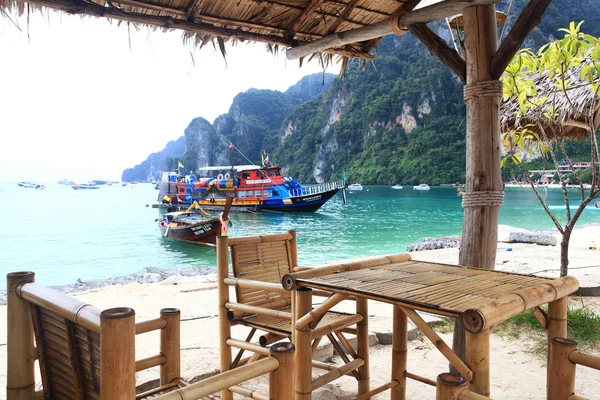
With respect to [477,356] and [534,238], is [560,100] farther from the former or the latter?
[534,238]

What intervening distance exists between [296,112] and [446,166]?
31.8 meters

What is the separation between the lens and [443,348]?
119cm

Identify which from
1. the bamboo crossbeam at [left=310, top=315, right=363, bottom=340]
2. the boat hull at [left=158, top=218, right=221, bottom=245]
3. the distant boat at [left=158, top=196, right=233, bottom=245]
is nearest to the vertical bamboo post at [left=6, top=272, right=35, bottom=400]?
the bamboo crossbeam at [left=310, top=315, right=363, bottom=340]

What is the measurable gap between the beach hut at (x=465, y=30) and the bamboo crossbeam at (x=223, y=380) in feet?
4.20

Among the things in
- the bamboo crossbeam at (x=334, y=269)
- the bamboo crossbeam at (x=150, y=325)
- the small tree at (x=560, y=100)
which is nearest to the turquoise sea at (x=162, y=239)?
the small tree at (x=560, y=100)

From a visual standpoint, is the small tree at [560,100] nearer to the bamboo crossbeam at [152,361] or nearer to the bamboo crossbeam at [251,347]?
the bamboo crossbeam at [251,347]

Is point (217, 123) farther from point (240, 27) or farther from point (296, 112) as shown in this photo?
point (240, 27)

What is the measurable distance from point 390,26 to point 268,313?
1.51m

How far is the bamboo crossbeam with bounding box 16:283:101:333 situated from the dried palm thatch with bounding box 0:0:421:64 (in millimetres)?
1296

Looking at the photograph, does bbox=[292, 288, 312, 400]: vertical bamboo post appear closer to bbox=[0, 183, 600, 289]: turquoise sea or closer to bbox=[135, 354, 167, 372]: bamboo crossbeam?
bbox=[135, 354, 167, 372]: bamboo crossbeam

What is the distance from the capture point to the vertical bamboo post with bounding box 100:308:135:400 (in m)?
0.78

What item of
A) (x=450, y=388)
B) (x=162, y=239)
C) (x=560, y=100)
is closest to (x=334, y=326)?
(x=450, y=388)

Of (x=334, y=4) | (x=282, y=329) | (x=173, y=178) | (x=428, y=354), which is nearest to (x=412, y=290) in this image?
(x=282, y=329)

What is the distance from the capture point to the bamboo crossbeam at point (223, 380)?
832 mm
